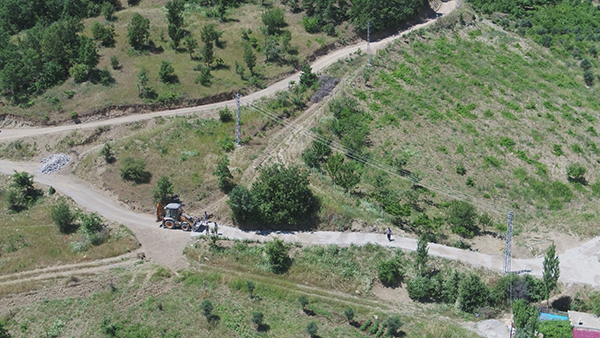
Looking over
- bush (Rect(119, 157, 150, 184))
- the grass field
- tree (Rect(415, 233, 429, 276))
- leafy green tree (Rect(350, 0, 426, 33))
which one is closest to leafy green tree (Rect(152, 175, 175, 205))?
bush (Rect(119, 157, 150, 184))

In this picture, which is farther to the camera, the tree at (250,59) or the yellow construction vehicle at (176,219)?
the tree at (250,59)

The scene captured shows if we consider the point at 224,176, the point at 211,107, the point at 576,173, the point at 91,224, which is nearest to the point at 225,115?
the point at 211,107

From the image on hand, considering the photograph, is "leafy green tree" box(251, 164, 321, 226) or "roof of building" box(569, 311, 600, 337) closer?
"roof of building" box(569, 311, 600, 337)

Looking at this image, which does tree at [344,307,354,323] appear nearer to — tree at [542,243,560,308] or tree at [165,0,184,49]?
tree at [542,243,560,308]

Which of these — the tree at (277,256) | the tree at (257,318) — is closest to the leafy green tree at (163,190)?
the tree at (277,256)

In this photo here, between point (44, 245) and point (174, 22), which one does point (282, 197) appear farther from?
point (174, 22)

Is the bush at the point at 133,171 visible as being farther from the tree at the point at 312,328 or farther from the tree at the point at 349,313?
the tree at the point at 349,313
